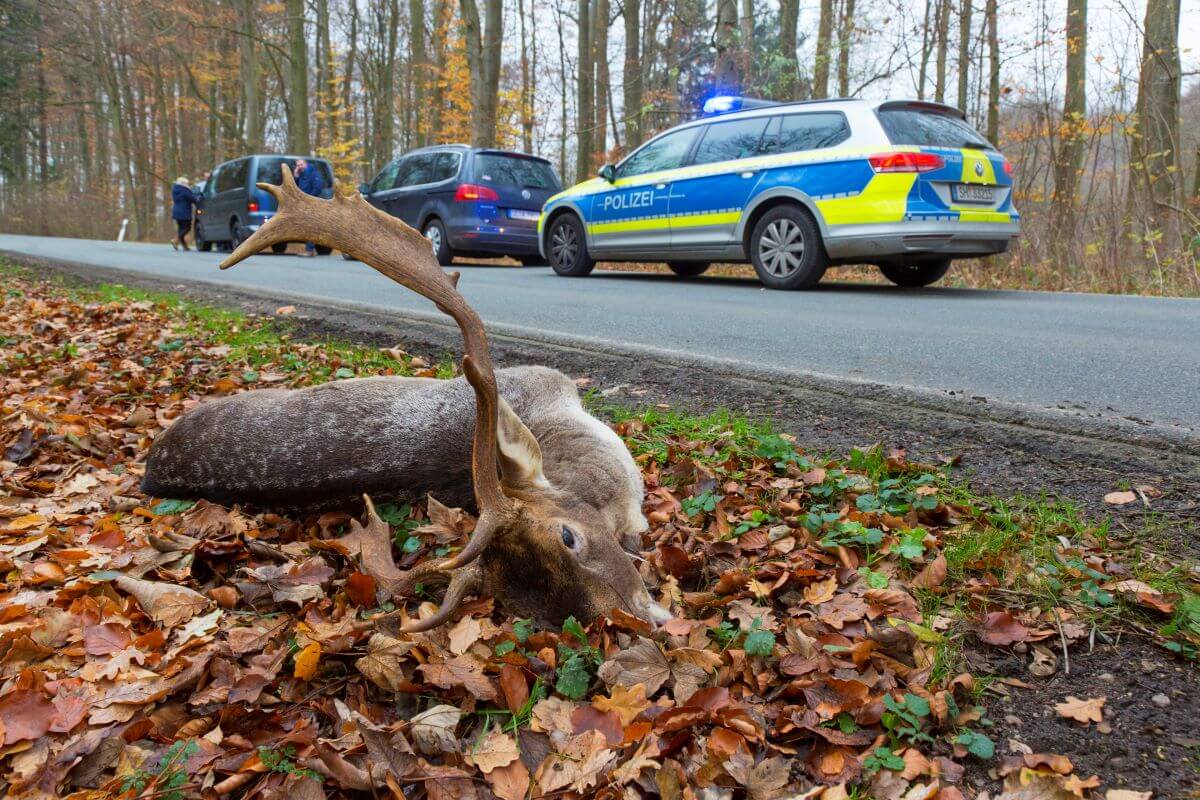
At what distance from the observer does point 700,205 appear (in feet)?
39.4

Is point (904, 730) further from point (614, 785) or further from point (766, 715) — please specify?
point (614, 785)

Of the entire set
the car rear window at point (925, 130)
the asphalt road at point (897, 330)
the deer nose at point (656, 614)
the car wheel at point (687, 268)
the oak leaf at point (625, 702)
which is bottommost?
the oak leaf at point (625, 702)

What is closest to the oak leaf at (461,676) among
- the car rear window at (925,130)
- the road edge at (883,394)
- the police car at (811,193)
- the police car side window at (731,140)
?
the road edge at (883,394)

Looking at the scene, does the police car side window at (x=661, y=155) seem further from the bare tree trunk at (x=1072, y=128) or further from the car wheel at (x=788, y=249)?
the bare tree trunk at (x=1072, y=128)

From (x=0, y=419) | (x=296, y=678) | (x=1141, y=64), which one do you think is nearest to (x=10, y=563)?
(x=296, y=678)

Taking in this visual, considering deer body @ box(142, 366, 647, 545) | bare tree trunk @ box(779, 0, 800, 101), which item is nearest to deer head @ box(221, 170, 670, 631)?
deer body @ box(142, 366, 647, 545)

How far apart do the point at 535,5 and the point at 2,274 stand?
2572 centimetres

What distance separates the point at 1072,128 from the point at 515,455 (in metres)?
15.7

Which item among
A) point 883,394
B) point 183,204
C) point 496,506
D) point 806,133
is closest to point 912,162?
point 806,133

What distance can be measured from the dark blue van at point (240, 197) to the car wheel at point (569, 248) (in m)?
8.77

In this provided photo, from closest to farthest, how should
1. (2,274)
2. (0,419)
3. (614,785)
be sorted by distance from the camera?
(614,785)
(0,419)
(2,274)

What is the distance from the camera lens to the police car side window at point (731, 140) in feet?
38.2

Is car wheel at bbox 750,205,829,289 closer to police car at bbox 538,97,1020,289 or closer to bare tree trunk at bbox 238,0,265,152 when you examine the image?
police car at bbox 538,97,1020,289

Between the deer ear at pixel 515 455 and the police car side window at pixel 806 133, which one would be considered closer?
the deer ear at pixel 515 455
